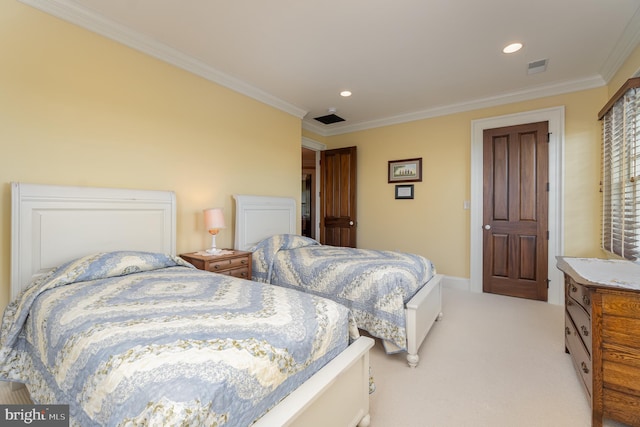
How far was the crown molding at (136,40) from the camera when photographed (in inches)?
84.4

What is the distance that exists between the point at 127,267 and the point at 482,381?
2573 mm

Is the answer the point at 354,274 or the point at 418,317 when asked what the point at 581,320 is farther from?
the point at 354,274

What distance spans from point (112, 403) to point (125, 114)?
7.87ft

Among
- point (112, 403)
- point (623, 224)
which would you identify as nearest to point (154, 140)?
point (112, 403)

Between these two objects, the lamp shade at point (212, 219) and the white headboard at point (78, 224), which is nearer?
the white headboard at point (78, 224)

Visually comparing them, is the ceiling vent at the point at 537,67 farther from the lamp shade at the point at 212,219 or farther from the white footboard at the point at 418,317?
the lamp shade at the point at 212,219

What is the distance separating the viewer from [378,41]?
8.52ft

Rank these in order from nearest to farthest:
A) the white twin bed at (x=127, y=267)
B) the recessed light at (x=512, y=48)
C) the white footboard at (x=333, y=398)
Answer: the white footboard at (x=333, y=398)
the white twin bed at (x=127, y=267)
the recessed light at (x=512, y=48)

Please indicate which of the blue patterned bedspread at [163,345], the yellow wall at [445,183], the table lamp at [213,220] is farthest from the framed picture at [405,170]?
the blue patterned bedspread at [163,345]

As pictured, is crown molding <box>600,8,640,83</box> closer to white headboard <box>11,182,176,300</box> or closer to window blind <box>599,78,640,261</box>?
window blind <box>599,78,640,261</box>

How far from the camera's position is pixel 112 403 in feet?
2.93

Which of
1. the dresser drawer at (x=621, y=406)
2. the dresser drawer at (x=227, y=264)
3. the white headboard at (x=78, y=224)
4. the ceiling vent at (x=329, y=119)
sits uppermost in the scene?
the ceiling vent at (x=329, y=119)

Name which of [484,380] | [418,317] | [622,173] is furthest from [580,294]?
[622,173]
